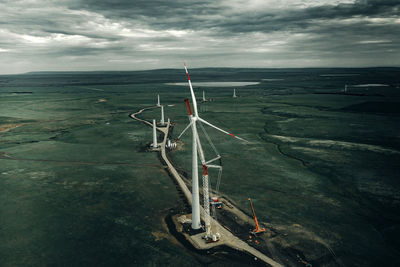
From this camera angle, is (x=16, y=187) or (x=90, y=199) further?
(x=16, y=187)

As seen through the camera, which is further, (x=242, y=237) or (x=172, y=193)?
(x=172, y=193)

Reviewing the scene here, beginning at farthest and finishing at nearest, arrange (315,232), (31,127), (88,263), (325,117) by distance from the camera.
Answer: (325,117) → (31,127) → (315,232) → (88,263)

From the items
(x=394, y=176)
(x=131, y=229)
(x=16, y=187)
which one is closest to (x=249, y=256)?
(x=131, y=229)

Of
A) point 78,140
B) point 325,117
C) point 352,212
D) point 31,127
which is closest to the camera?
point 352,212

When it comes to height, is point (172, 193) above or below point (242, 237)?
above

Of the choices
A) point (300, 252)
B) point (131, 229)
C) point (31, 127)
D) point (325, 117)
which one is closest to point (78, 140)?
point (31, 127)

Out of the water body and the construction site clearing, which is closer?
the construction site clearing

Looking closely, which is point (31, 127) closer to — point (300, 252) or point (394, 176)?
point (300, 252)

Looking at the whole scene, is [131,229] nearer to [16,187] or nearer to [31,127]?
[16,187]

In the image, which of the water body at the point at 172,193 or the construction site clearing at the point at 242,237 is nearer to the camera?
the construction site clearing at the point at 242,237
